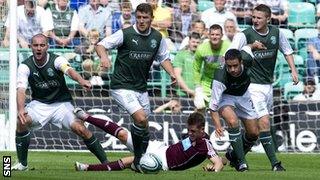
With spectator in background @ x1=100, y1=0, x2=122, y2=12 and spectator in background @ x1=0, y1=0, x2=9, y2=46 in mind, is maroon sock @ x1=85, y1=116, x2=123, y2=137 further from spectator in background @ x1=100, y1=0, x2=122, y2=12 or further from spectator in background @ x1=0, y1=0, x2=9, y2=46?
spectator in background @ x1=100, y1=0, x2=122, y2=12

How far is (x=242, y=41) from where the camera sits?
16.7 meters

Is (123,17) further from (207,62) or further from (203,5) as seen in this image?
(207,62)

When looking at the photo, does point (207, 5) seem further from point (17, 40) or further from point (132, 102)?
point (132, 102)

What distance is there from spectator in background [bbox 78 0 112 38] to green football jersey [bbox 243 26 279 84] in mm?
6873

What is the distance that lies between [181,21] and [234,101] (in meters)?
7.85

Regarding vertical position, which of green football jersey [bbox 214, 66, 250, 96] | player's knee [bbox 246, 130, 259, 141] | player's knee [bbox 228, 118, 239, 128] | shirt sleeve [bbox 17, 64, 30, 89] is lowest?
player's knee [bbox 246, 130, 259, 141]

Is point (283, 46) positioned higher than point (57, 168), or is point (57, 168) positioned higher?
point (283, 46)

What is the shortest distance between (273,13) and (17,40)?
5.27 m

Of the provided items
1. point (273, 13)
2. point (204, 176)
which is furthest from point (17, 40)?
point (204, 176)

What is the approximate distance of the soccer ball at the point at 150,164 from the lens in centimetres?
1454

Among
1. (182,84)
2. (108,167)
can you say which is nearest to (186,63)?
(182,84)

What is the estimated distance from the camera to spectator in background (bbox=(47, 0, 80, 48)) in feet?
76.1

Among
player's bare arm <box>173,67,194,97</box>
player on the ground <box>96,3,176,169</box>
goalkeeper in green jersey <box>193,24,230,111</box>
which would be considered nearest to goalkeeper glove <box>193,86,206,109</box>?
goalkeeper in green jersey <box>193,24,230,111</box>

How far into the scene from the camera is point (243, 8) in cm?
2420
